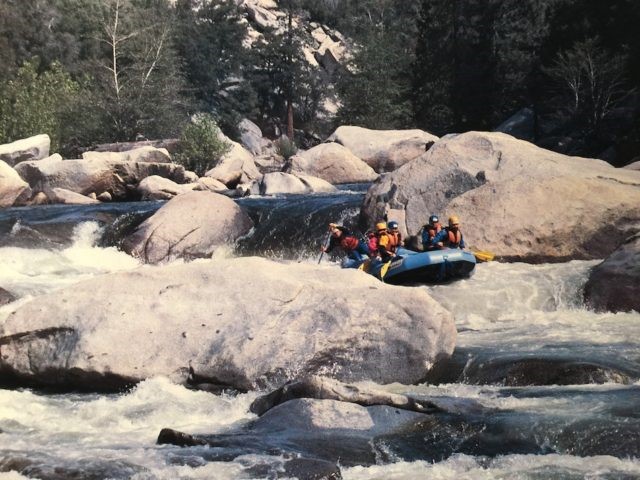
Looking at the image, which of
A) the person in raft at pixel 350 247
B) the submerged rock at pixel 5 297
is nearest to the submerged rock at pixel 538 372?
the person in raft at pixel 350 247

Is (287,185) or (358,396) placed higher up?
(358,396)

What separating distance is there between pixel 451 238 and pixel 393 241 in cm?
78

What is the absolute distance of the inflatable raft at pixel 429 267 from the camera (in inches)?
448

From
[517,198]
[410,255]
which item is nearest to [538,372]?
[410,255]

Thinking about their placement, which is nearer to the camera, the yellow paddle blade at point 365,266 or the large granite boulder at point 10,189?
the yellow paddle blade at point 365,266

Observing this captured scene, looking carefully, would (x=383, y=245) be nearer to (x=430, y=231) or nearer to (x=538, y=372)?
(x=430, y=231)

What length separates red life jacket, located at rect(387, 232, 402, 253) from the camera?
1215 cm

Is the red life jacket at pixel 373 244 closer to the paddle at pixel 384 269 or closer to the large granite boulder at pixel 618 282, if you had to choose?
the paddle at pixel 384 269

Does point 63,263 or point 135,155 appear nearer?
point 63,263

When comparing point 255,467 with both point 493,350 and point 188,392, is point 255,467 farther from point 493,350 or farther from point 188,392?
point 493,350

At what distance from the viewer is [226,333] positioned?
7.38 metres

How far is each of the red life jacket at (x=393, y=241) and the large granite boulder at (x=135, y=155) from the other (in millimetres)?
12116

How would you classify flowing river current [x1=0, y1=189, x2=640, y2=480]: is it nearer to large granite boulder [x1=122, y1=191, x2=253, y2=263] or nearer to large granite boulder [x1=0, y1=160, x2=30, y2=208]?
large granite boulder [x1=122, y1=191, x2=253, y2=263]

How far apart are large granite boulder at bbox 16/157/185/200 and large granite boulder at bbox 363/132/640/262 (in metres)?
9.62
